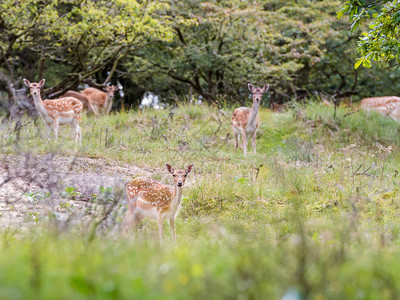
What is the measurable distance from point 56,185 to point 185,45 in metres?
15.6

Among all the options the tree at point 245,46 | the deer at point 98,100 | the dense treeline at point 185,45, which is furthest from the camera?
the deer at point 98,100

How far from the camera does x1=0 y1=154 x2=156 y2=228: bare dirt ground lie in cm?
717

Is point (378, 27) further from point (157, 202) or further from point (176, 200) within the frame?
point (157, 202)

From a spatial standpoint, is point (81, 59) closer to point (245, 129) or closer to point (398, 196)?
point (245, 129)

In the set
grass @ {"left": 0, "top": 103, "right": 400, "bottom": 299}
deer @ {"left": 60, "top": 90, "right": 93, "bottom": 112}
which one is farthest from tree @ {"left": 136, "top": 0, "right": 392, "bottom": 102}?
grass @ {"left": 0, "top": 103, "right": 400, "bottom": 299}

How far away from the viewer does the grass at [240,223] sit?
3.09 meters

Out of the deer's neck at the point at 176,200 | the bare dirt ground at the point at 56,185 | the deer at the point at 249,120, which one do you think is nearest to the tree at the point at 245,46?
the deer at the point at 249,120

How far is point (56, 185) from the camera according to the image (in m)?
6.70

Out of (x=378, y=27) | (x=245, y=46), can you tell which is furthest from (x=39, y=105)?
(x=245, y=46)

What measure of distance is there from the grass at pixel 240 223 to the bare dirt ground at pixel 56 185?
363 millimetres

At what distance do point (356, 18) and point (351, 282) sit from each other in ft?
19.1

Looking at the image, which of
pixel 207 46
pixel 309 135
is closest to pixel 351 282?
pixel 309 135

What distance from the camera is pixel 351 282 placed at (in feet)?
10.9

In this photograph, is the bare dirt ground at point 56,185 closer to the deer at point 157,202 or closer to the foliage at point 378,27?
the deer at point 157,202
